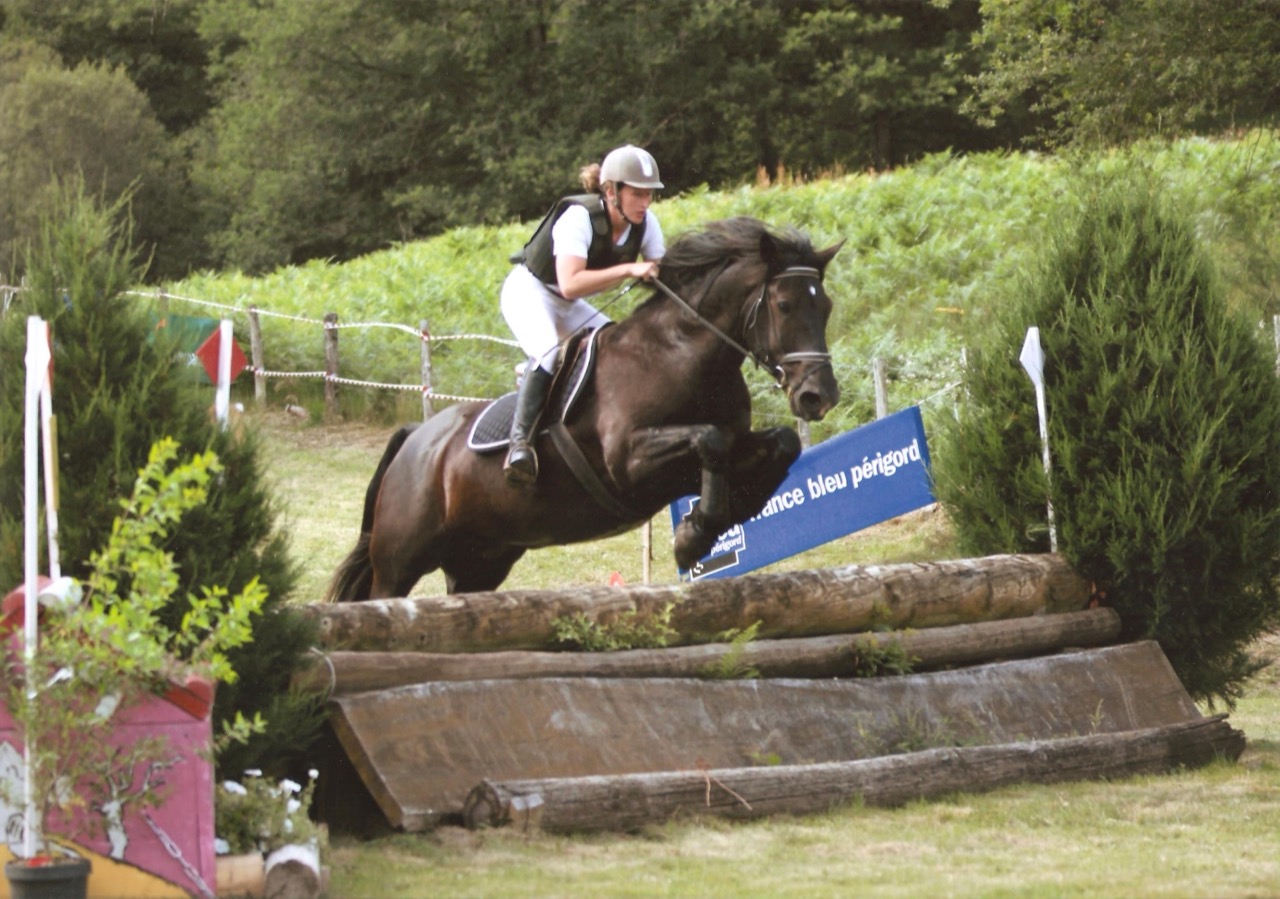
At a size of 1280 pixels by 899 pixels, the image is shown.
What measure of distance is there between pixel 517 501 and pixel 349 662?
1939 millimetres

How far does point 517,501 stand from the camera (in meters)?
6.99

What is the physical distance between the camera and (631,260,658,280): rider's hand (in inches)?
258

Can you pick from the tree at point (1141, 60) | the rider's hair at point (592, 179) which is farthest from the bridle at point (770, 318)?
the tree at point (1141, 60)

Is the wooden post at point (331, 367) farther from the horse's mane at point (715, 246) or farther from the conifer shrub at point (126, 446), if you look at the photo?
the conifer shrub at point (126, 446)

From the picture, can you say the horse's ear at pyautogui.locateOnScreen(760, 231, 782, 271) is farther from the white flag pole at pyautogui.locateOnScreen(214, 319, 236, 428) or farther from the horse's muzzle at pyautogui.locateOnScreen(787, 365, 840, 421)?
the white flag pole at pyautogui.locateOnScreen(214, 319, 236, 428)

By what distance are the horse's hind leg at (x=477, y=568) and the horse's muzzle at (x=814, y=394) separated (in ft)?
6.64

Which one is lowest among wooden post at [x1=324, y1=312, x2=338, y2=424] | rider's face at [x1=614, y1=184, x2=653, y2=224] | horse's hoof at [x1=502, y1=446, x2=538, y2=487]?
wooden post at [x1=324, y1=312, x2=338, y2=424]

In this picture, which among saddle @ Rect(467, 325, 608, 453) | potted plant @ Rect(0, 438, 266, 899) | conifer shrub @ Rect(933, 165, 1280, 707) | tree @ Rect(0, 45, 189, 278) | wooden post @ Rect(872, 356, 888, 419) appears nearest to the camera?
potted plant @ Rect(0, 438, 266, 899)

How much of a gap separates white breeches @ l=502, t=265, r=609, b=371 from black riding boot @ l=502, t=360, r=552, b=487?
6cm

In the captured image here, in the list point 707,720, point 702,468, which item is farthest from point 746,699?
point 702,468

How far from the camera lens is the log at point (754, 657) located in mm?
5195

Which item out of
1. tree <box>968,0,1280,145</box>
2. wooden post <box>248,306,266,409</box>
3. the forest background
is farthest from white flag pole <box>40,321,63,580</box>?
the forest background

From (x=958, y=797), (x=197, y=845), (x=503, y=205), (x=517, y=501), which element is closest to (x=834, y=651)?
A: (x=958, y=797)

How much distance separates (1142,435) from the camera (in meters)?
7.22
